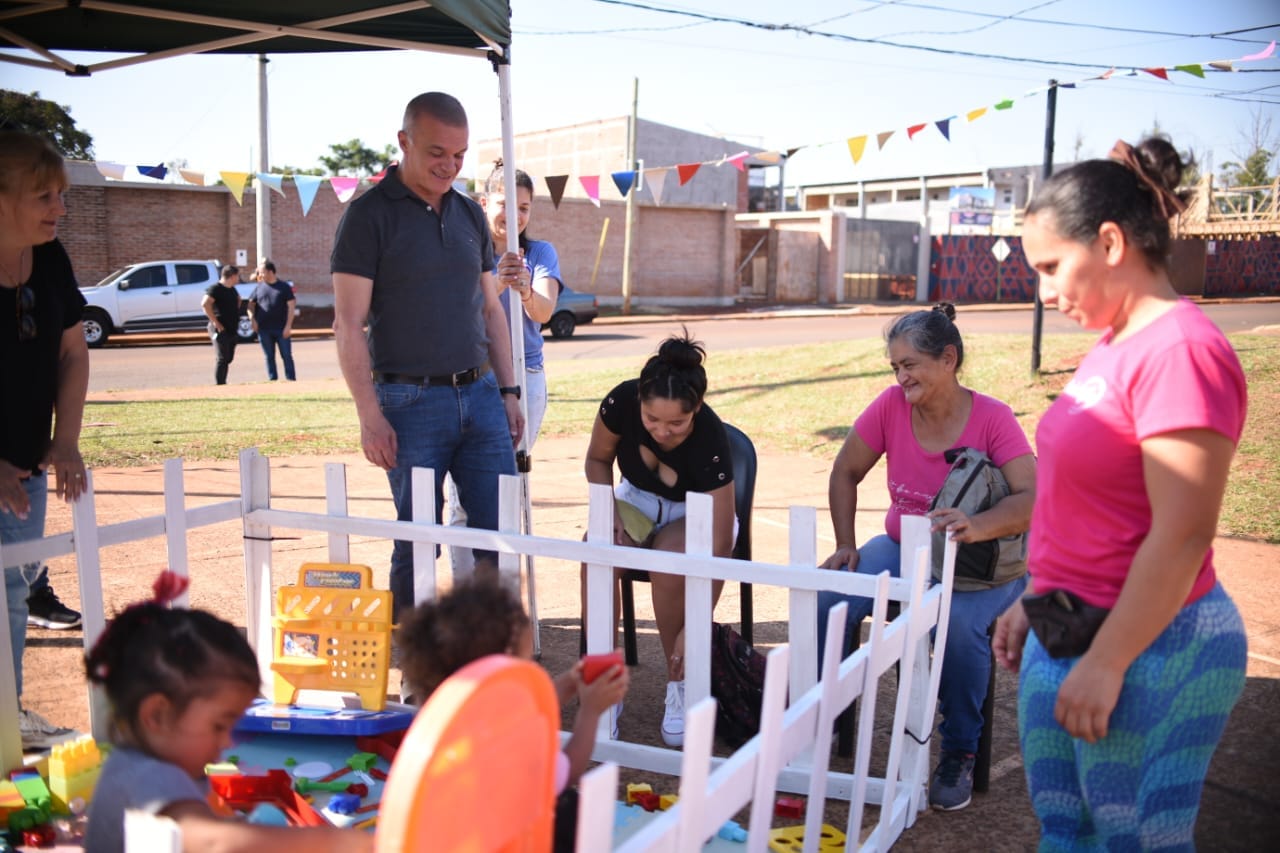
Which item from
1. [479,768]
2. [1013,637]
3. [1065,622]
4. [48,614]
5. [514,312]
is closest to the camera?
[479,768]

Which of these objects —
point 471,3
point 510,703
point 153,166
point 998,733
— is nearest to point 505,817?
point 510,703

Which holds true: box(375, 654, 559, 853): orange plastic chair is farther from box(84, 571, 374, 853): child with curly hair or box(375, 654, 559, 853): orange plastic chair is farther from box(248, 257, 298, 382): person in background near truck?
box(248, 257, 298, 382): person in background near truck


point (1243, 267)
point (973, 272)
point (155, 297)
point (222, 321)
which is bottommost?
point (222, 321)

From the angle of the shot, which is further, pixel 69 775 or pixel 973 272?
pixel 973 272

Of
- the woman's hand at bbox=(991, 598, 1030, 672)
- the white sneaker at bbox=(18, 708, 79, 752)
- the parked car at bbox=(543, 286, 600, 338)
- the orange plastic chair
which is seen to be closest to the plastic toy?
the woman's hand at bbox=(991, 598, 1030, 672)

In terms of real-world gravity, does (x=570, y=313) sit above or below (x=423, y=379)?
below

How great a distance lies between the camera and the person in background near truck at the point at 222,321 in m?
14.2

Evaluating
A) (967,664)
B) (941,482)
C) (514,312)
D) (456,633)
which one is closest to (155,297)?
(514,312)

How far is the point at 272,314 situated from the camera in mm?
14383

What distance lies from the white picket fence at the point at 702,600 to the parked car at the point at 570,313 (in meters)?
Answer: 18.9

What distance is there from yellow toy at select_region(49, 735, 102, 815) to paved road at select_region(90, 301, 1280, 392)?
12.1 meters

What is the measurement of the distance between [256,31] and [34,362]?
80.2 inches

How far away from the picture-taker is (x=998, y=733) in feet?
12.1

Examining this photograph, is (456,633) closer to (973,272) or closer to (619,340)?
(619,340)
